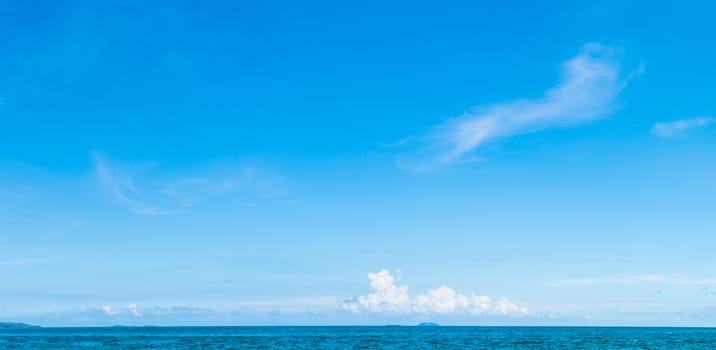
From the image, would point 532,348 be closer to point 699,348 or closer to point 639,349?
point 639,349

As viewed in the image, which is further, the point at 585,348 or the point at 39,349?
the point at 39,349

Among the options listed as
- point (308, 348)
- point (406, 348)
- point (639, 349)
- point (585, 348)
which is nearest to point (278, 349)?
point (308, 348)

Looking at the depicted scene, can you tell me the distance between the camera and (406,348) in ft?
317

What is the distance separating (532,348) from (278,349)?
37.7 meters

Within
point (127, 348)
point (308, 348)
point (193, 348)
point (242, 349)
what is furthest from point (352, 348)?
point (127, 348)

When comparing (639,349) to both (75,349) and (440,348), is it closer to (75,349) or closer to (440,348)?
(440,348)

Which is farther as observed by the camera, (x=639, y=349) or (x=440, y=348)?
(x=440, y=348)

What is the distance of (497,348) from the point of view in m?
95.6

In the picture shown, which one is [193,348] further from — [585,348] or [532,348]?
[585,348]

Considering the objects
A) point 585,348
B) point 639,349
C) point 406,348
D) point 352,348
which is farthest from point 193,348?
point 639,349

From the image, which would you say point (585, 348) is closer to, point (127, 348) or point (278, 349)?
point (278, 349)

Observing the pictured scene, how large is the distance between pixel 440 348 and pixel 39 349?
61098mm

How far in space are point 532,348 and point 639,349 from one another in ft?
47.2

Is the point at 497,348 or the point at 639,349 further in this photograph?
the point at 497,348
